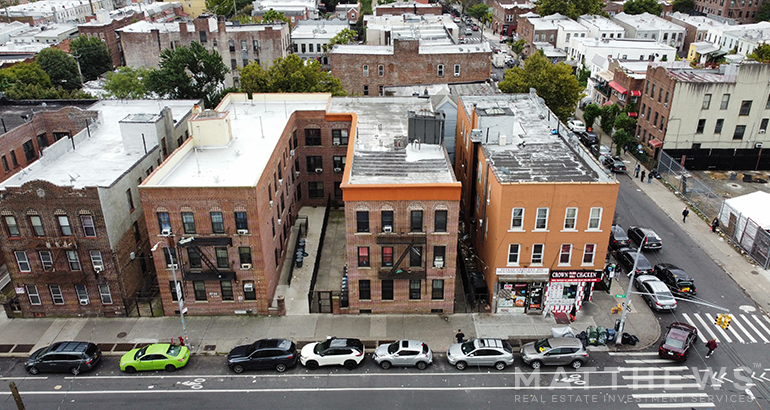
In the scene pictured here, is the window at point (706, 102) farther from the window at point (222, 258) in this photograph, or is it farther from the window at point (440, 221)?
the window at point (222, 258)

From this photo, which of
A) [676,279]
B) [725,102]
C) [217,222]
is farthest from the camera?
[725,102]

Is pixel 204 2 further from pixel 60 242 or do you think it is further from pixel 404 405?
pixel 404 405

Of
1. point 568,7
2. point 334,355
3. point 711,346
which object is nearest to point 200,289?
point 334,355

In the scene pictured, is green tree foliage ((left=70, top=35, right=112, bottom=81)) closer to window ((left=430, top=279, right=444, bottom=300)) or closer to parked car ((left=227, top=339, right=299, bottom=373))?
parked car ((left=227, top=339, right=299, bottom=373))

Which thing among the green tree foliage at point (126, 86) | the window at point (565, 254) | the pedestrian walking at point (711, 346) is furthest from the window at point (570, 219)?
the green tree foliage at point (126, 86)

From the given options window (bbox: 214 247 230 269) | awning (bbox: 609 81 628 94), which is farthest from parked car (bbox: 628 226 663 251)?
window (bbox: 214 247 230 269)

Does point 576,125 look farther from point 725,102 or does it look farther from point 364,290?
point 364,290
